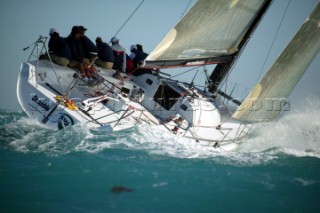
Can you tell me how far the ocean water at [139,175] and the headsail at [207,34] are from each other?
2.09 m

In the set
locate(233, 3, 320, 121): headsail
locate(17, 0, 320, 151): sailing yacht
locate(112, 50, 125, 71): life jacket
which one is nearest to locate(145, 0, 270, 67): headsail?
locate(17, 0, 320, 151): sailing yacht

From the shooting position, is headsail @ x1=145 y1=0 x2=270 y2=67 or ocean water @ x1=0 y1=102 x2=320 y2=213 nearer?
ocean water @ x1=0 y1=102 x2=320 y2=213

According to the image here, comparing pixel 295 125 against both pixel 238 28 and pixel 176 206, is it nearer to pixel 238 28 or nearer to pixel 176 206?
pixel 238 28

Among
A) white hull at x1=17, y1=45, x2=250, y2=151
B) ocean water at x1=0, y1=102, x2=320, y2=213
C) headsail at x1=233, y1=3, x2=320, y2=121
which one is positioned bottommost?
ocean water at x1=0, y1=102, x2=320, y2=213

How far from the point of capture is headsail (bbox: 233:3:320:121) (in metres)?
9.43

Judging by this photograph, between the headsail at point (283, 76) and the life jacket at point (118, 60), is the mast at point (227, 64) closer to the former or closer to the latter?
the headsail at point (283, 76)

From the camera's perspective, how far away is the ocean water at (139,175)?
4.77 meters

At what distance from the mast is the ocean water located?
3572mm

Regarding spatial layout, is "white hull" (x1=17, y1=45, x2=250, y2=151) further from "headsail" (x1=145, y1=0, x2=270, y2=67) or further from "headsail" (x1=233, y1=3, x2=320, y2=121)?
"headsail" (x1=145, y1=0, x2=270, y2=67)

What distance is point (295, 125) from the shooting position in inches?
441

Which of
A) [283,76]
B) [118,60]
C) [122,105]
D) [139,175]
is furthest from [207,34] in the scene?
[139,175]

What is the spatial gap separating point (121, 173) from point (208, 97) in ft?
20.6

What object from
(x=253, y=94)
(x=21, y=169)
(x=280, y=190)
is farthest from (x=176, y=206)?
(x=253, y=94)

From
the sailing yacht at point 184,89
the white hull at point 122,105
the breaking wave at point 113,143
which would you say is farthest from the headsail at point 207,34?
the breaking wave at point 113,143
